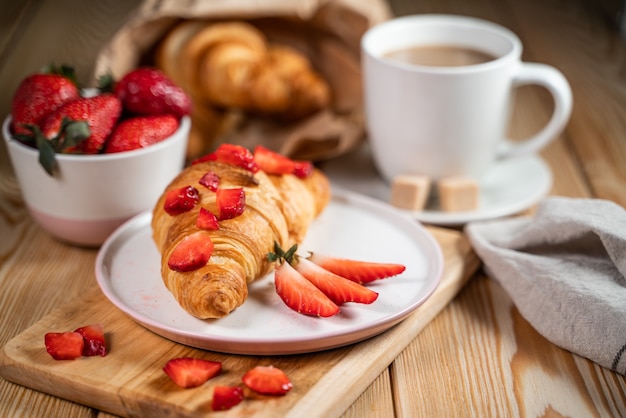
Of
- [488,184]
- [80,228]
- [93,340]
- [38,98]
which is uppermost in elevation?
[38,98]

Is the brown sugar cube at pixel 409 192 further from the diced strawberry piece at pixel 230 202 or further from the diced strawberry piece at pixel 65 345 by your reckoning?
the diced strawberry piece at pixel 65 345

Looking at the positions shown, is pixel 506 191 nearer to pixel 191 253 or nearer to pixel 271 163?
pixel 271 163

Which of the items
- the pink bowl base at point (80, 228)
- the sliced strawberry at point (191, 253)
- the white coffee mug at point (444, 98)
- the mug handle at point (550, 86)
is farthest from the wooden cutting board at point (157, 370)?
the mug handle at point (550, 86)

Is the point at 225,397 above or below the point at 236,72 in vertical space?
above

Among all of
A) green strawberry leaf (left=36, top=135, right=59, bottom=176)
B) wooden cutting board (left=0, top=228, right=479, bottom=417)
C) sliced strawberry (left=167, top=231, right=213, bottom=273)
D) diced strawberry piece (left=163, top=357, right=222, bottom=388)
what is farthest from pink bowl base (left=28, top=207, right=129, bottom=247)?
diced strawberry piece (left=163, top=357, right=222, bottom=388)

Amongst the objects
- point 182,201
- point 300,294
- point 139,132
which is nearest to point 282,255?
point 300,294

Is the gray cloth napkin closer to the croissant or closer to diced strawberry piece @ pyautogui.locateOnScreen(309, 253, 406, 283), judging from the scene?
diced strawberry piece @ pyautogui.locateOnScreen(309, 253, 406, 283)
